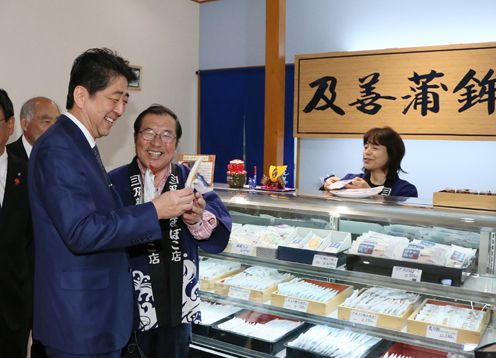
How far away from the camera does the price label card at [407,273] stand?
2.45m

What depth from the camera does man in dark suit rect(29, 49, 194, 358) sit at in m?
1.70

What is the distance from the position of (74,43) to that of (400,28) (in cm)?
380

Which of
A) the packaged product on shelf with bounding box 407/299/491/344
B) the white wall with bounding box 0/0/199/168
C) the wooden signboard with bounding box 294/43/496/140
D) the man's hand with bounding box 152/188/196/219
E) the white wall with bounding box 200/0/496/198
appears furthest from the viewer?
the white wall with bounding box 200/0/496/198

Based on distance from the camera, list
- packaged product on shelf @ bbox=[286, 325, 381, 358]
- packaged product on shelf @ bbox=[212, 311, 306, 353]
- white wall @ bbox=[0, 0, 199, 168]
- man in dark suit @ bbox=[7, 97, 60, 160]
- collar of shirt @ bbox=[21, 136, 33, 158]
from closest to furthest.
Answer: packaged product on shelf @ bbox=[286, 325, 381, 358]
packaged product on shelf @ bbox=[212, 311, 306, 353]
collar of shirt @ bbox=[21, 136, 33, 158]
man in dark suit @ bbox=[7, 97, 60, 160]
white wall @ bbox=[0, 0, 199, 168]

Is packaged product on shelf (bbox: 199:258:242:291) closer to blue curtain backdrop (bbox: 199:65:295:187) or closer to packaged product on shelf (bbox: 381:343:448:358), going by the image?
packaged product on shelf (bbox: 381:343:448:358)

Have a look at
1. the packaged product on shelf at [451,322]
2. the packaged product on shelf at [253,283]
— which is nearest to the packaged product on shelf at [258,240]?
the packaged product on shelf at [253,283]

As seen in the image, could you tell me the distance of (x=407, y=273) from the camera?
2.47 metres

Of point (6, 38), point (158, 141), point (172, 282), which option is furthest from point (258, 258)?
point (6, 38)

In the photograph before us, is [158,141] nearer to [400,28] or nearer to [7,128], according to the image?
[7,128]

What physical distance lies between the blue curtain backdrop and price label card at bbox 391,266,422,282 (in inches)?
169

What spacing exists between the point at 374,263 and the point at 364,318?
0.28m

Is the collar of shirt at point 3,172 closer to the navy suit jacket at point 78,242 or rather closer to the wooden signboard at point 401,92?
the navy suit jacket at point 78,242

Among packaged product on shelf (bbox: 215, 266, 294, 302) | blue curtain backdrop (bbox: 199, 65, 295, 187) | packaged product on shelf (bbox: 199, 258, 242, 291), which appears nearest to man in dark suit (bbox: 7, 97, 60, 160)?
packaged product on shelf (bbox: 199, 258, 242, 291)

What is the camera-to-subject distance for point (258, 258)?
2.99m
